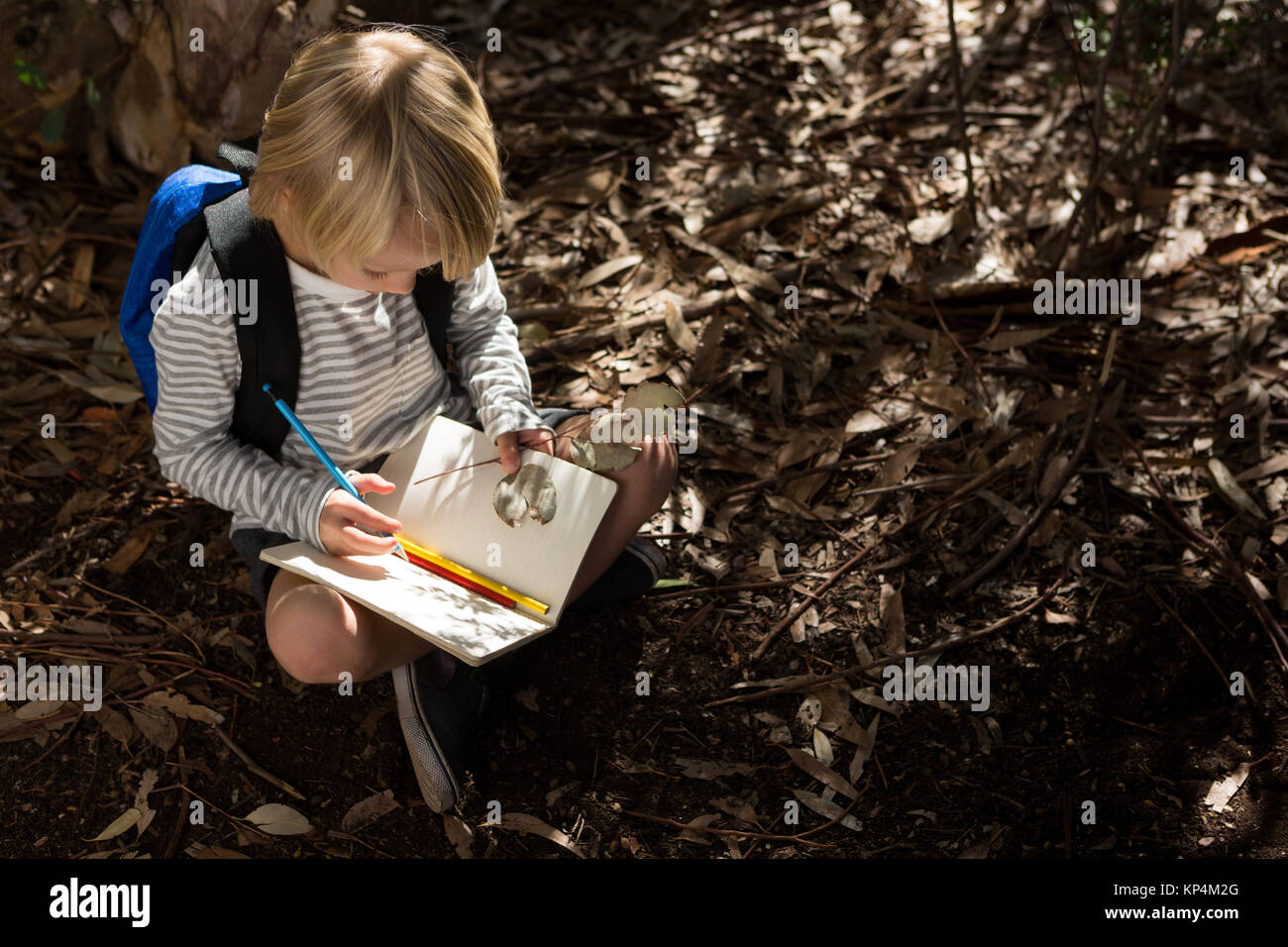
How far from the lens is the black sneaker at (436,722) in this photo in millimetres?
1982

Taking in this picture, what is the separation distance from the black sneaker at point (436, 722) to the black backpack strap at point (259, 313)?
56 cm

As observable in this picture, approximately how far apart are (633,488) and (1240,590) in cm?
139

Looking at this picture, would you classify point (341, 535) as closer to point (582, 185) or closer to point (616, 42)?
point (582, 185)

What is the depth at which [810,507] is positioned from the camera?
8.32 ft

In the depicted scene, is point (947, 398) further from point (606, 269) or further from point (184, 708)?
point (184, 708)

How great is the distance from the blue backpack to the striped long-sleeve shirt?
32 mm

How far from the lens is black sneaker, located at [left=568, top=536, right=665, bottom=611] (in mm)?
2293

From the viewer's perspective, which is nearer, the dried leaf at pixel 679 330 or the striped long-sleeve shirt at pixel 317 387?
the striped long-sleeve shirt at pixel 317 387

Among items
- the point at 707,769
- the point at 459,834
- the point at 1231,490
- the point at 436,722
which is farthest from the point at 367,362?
the point at 1231,490

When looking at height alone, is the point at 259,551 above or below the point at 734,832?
above

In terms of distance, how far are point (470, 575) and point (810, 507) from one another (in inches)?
36.4

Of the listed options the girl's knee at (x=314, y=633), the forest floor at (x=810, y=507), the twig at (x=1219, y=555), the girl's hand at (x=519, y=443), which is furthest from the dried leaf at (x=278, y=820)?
the twig at (x=1219, y=555)

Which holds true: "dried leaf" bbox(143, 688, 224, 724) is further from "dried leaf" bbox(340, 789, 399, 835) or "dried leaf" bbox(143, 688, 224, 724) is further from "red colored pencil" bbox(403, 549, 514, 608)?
"red colored pencil" bbox(403, 549, 514, 608)

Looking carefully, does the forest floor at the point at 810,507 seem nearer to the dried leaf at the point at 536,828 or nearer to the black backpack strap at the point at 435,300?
the dried leaf at the point at 536,828
